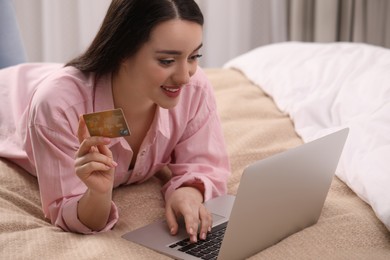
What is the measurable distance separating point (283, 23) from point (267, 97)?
140cm

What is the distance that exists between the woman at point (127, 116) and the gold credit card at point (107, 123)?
0.02m

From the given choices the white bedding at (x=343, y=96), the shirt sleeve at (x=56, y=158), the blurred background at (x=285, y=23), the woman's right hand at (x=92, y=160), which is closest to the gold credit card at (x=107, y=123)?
the woman's right hand at (x=92, y=160)

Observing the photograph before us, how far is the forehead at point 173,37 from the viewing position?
4.53ft

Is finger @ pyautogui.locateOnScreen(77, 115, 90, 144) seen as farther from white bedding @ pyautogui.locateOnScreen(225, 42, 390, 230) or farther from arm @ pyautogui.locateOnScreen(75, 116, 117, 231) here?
white bedding @ pyautogui.locateOnScreen(225, 42, 390, 230)

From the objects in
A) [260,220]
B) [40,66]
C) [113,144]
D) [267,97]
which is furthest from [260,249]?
[267,97]

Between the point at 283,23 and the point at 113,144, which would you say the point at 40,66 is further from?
the point at 283,23

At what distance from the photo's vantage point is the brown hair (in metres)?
1.40

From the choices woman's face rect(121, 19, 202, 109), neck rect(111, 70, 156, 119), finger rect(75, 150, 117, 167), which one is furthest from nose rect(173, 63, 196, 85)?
finger rect(75, 150, 117, 167)

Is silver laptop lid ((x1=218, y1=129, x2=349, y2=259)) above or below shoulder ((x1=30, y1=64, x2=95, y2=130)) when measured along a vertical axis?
below

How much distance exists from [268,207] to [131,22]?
1.65 ft

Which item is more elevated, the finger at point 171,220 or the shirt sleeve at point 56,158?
the shirt sleeve at point 56,158

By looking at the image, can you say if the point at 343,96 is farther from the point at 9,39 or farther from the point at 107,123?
the point at 9,39

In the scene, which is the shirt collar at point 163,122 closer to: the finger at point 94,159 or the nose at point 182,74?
the nose at point 182,74

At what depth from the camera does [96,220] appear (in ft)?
4.57
